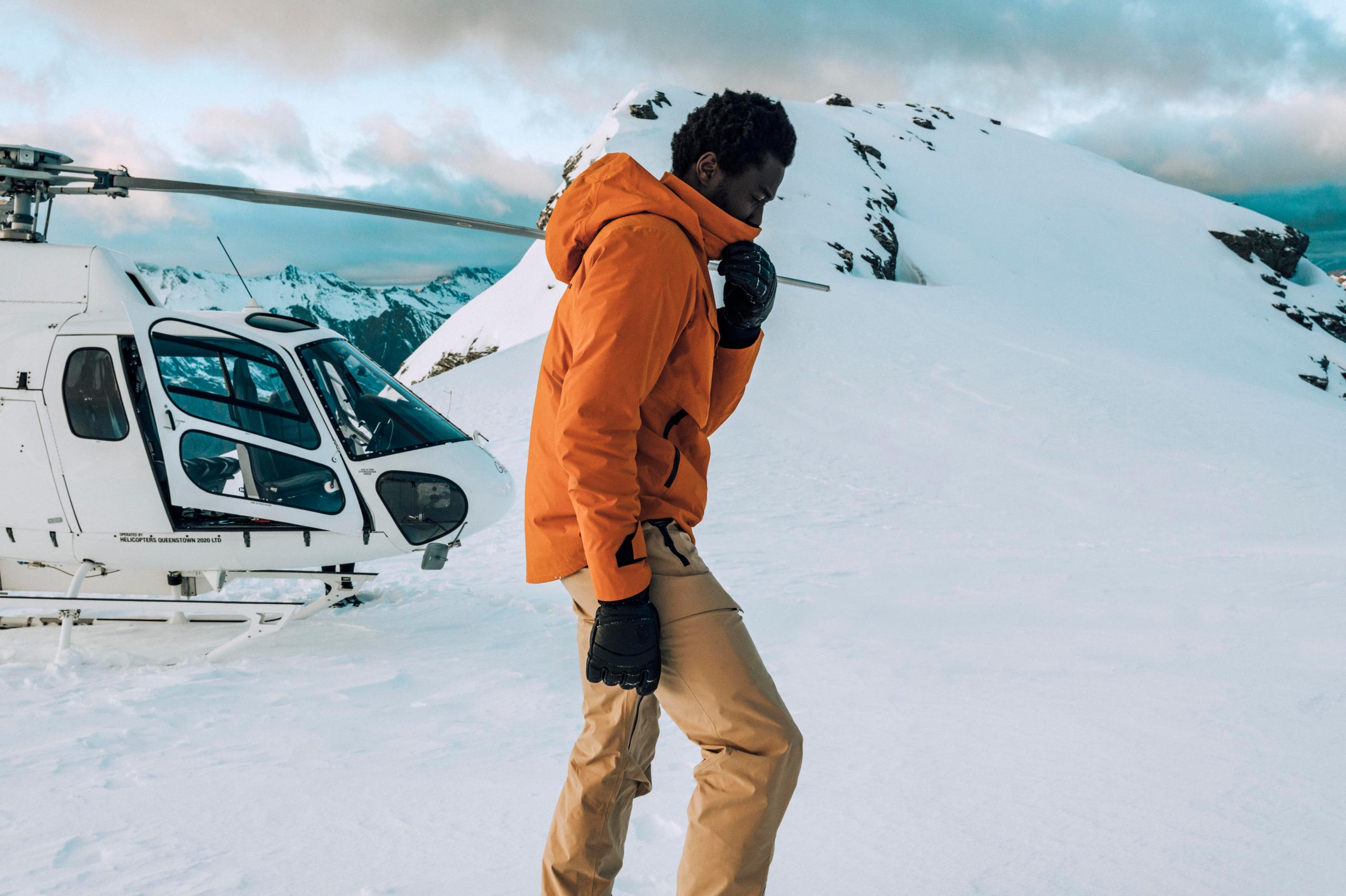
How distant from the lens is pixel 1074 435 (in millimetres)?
12609

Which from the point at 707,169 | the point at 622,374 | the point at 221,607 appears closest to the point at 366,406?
the point at 221,607

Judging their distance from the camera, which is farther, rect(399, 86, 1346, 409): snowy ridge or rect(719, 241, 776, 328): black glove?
rect(399, 86, 1346, 409): snowy ridge

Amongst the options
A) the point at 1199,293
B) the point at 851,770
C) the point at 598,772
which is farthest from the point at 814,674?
the point at 1199,293

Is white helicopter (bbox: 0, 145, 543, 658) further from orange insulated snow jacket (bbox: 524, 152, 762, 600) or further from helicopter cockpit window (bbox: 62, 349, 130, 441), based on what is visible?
orange insulated snow jacket (bbox: 524, 152, 762, 600)

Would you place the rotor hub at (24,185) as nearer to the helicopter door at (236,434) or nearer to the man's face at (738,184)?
the helicopter door at (236,434)

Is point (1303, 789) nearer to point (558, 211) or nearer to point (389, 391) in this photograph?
point (558, 211)

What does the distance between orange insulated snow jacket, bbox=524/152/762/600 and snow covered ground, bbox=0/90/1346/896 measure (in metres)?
1.22

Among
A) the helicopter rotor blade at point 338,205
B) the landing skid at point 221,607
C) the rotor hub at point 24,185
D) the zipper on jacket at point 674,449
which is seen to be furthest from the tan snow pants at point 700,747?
the rotor hub at point 24,185

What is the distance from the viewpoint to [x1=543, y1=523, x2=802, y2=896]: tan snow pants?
5.68ft

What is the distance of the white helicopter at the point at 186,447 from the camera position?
4875 millimetres

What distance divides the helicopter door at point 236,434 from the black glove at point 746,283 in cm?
367

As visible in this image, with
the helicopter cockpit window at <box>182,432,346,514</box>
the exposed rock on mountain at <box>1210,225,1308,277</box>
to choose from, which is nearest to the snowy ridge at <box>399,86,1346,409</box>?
the exposed rock on mountain at <box>1210,225,1308,277</box>

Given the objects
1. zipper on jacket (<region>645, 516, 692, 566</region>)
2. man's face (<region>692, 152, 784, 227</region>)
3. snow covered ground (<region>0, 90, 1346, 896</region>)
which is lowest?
snow covered ground (<region>0, 90, 1346, 896</region>)

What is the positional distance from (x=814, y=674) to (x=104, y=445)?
13.8ft
